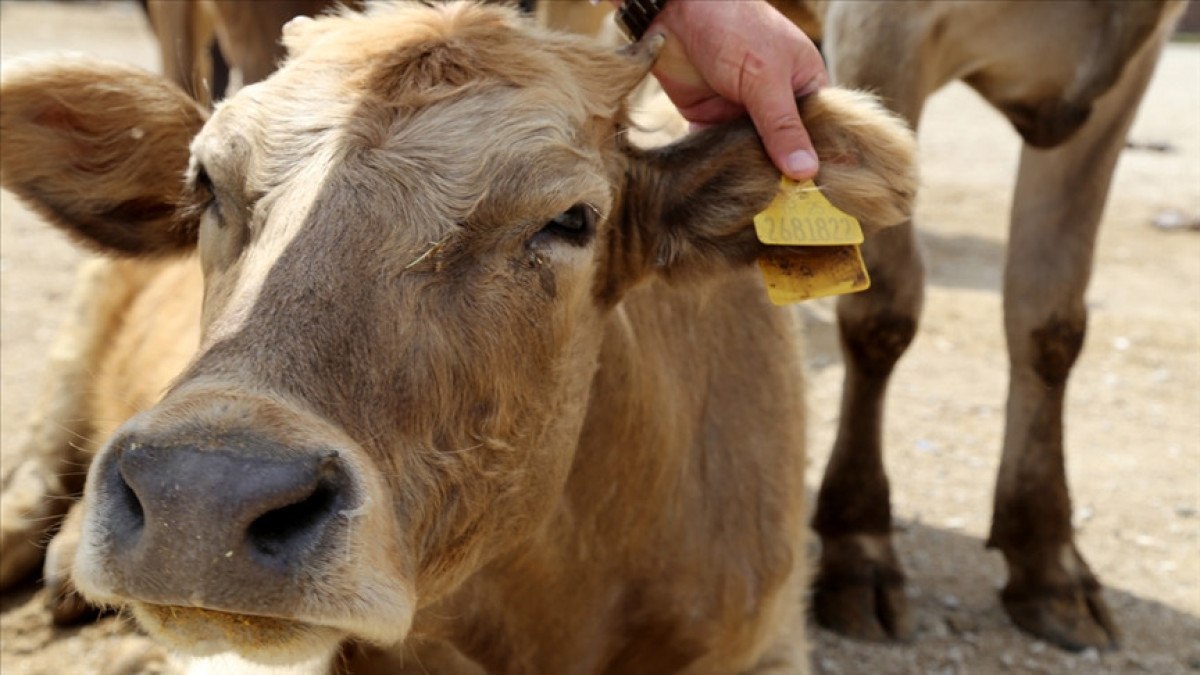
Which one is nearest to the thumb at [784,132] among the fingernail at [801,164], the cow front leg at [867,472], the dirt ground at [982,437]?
the fingernail at [801,164]

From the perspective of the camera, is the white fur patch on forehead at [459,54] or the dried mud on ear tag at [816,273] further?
the dried mud on ear tag at [816,273]

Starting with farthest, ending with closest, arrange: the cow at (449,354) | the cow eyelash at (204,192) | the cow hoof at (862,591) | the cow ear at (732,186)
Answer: the cow hoof at (862,591) → the cow ear at (732,186) → the cow eyelash at (204,192) → the cow at (449,354)

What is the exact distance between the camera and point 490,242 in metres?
2.63

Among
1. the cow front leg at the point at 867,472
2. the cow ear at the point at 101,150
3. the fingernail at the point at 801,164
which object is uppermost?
the fingernail at the point at 801,164

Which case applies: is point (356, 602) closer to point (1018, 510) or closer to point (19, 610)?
point (19, 610)

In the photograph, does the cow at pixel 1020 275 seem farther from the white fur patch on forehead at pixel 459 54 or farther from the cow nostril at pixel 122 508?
the cow nostril at pixel 122 508

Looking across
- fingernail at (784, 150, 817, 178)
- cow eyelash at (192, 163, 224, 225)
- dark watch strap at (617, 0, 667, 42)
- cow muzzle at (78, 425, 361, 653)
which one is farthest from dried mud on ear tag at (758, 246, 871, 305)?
cow muzzle at (78, 425, 361, 653)

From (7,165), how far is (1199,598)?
4015 millimetres

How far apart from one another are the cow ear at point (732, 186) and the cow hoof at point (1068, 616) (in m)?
2.17

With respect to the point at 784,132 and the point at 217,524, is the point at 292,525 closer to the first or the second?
the point at 217,524

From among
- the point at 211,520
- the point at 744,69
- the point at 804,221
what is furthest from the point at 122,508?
the point at 744,69

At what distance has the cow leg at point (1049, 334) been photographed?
4.82 meters

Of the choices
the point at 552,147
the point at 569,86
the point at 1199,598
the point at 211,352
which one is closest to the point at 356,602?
the point at 211,352

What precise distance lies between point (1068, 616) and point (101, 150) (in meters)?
3.31
